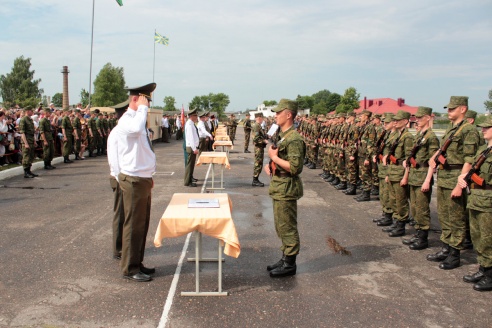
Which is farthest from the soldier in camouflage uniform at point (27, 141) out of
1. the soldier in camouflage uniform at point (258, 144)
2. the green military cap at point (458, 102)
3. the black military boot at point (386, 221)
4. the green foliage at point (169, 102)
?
the green foliage at point (169, 102)

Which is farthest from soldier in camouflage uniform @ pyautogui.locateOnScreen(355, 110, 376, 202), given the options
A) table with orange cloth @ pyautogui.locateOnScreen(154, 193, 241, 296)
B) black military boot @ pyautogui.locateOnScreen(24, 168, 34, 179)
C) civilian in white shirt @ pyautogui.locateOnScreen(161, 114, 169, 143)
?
civilian in white shirt @ pyautogui.locateOnScreen(161, 114, 169, 143)

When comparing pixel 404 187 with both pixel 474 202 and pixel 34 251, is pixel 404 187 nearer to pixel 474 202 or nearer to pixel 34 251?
pixel 474 202

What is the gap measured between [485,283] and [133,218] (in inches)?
159

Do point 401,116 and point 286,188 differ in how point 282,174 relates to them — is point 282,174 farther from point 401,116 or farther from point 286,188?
point 401,116

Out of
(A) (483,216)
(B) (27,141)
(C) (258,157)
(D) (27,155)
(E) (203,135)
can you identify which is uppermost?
(E) (203,135)

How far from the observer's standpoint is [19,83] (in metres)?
76.7

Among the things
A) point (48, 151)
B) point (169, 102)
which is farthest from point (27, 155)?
point (169, 102)

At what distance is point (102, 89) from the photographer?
3194 inches

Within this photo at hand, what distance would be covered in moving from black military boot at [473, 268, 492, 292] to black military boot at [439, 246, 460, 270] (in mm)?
585

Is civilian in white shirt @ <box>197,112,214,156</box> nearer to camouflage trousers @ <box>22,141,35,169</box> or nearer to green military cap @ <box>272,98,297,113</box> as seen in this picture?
camouflage trousers @ <box>22,141,35,169</box>

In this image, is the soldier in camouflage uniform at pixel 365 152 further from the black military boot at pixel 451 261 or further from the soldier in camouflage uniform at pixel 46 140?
the soldier in camouflage uniform at pixel 46 140

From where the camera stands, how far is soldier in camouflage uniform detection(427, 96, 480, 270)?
17.1ft

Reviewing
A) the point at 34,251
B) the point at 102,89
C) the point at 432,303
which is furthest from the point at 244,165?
the point at 102,89

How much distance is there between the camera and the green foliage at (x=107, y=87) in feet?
267
